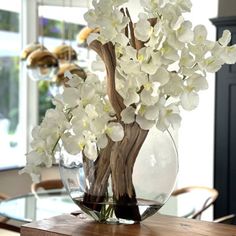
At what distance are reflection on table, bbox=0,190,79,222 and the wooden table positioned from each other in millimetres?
2131

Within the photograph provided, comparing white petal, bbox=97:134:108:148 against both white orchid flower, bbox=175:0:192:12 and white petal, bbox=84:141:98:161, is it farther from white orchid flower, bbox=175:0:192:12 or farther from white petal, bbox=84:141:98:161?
white orchid flower, bbox=175:0:192:12

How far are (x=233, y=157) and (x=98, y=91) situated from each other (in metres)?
2.82

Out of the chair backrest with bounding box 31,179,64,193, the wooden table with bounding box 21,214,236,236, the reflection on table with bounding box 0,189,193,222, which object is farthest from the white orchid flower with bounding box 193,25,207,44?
the chair backrest with bounding box 31,179,64,193

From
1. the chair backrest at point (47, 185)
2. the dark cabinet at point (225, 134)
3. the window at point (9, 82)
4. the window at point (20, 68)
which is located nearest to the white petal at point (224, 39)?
the dark cabinet at point (225, 134)

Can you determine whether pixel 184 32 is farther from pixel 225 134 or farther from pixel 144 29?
pixel 225 134

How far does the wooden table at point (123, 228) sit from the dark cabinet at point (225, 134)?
2.61 meters

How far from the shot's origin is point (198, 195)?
430 centimetres

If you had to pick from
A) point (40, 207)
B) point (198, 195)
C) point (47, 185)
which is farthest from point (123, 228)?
point (47, 185)

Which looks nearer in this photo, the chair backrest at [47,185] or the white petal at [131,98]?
the white petal at [131,98]

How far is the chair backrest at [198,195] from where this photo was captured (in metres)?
3.71

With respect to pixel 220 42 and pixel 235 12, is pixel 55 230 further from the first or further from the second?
pixel 235 12

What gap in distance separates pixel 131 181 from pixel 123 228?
11 centimetres

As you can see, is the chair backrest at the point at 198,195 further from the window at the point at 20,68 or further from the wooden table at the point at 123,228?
the wooden table at the point at 123,228

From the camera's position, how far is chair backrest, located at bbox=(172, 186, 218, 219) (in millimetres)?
3705
